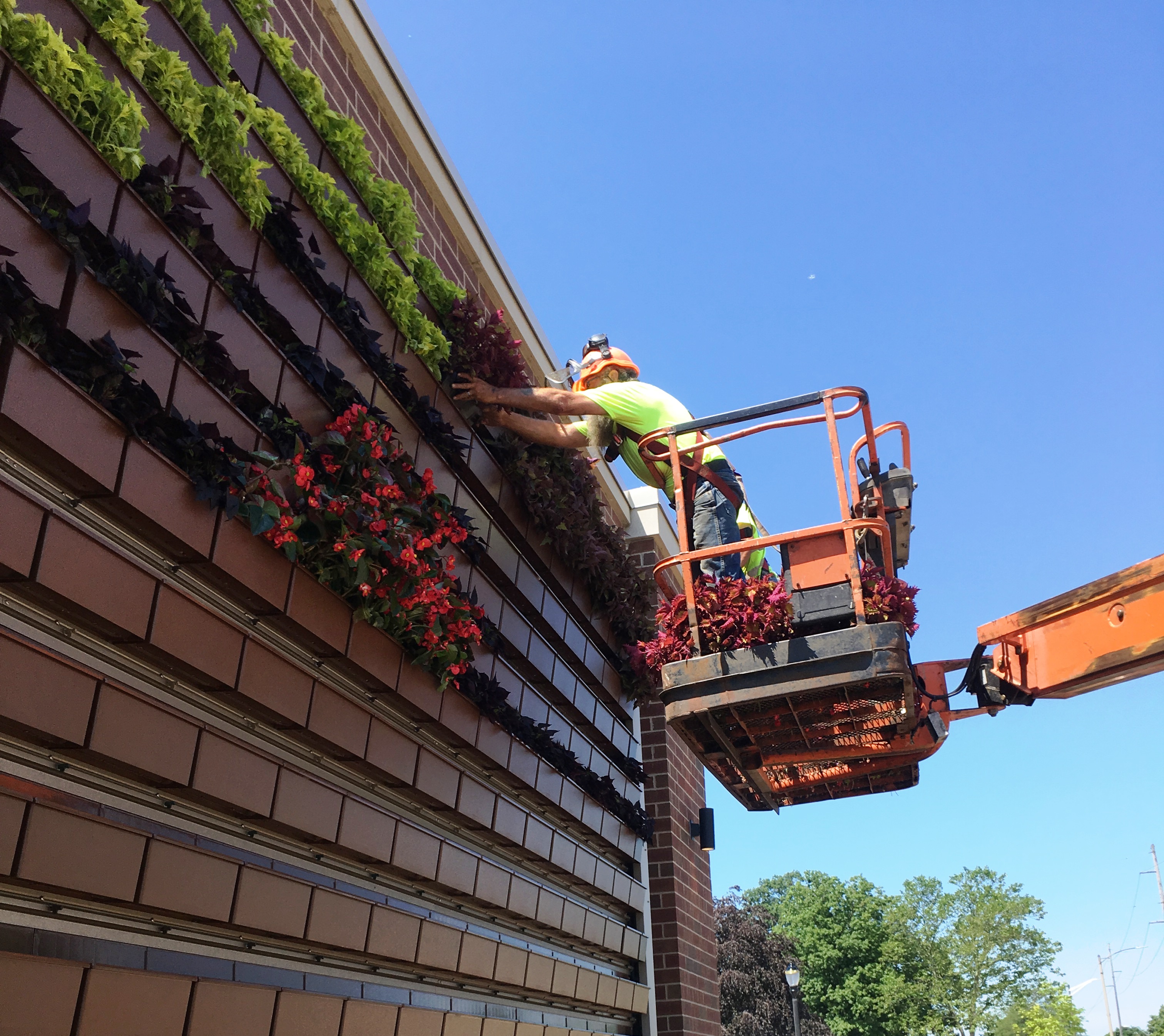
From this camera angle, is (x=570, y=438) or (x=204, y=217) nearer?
(x=204, y=217)

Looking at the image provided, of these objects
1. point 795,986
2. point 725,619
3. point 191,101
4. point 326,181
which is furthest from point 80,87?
point 795,986

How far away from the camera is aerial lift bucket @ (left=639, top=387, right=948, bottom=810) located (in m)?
4.41

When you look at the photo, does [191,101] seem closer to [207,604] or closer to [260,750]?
[207,604]

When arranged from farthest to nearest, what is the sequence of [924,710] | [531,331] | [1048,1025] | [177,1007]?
1. [1048,1025]
2. [531,331]
3. [924,710]
4. [177,1007]

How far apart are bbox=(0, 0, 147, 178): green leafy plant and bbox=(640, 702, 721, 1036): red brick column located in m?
6.48

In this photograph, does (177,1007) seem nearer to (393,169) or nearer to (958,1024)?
(393,169)

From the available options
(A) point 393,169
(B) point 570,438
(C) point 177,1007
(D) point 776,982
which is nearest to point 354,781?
(C) point 177,1007

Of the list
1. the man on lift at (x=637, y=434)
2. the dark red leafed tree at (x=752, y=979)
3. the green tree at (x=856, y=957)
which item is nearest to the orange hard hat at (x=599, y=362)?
the man on lift at (x=637, y=434)

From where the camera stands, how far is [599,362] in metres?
6.45

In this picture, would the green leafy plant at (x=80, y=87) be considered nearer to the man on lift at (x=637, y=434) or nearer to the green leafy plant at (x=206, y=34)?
the green leafy plant at (x=206, y=34)

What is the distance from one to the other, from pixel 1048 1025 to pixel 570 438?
53.4m

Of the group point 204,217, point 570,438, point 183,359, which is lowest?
point 183,359

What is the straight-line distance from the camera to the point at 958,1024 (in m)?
54.1

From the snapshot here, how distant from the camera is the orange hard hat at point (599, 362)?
6441mm
